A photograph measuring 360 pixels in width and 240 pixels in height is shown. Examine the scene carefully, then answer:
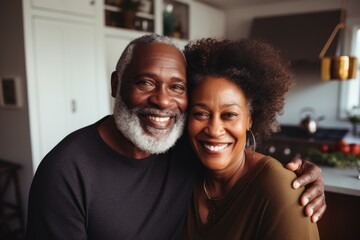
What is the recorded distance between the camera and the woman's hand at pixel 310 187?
995mm

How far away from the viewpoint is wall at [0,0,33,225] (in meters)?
2.39

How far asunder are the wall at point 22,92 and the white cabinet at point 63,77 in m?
0.10

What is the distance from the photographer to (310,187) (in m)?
1.08

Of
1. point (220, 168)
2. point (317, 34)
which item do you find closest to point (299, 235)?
point (220, 168)

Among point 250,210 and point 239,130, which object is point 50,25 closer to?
point 239,130

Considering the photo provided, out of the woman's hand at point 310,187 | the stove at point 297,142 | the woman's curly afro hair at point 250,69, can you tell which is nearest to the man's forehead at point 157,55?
the woman's curly afro hair at point 250,69

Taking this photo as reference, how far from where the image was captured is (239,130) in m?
1.15

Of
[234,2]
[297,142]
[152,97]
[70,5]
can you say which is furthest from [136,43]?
[234,2]

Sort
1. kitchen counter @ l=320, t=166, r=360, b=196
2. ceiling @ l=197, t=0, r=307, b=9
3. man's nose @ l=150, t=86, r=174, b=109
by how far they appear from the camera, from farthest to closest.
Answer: ceiling @ l=197, t=0, r=307, b=9, kitchen counter @ l=320, t=166, r=360, b=196, man's nose @ l=150, t=86, r=174, b=109

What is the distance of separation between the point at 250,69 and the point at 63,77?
6.21 ft

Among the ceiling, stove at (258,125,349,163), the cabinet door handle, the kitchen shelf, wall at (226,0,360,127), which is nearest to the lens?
the cabinet door handle

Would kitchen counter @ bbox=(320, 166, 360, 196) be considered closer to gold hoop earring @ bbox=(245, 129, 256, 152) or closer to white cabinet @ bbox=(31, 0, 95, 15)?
gold hoop earring @ bbox=(245, 129, 256, 152)

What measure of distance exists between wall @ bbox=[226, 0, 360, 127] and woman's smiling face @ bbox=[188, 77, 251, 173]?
353cm

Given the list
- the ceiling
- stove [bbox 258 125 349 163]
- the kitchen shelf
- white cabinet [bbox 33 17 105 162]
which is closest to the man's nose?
white cabinet [bbox 33 17 105 162]
